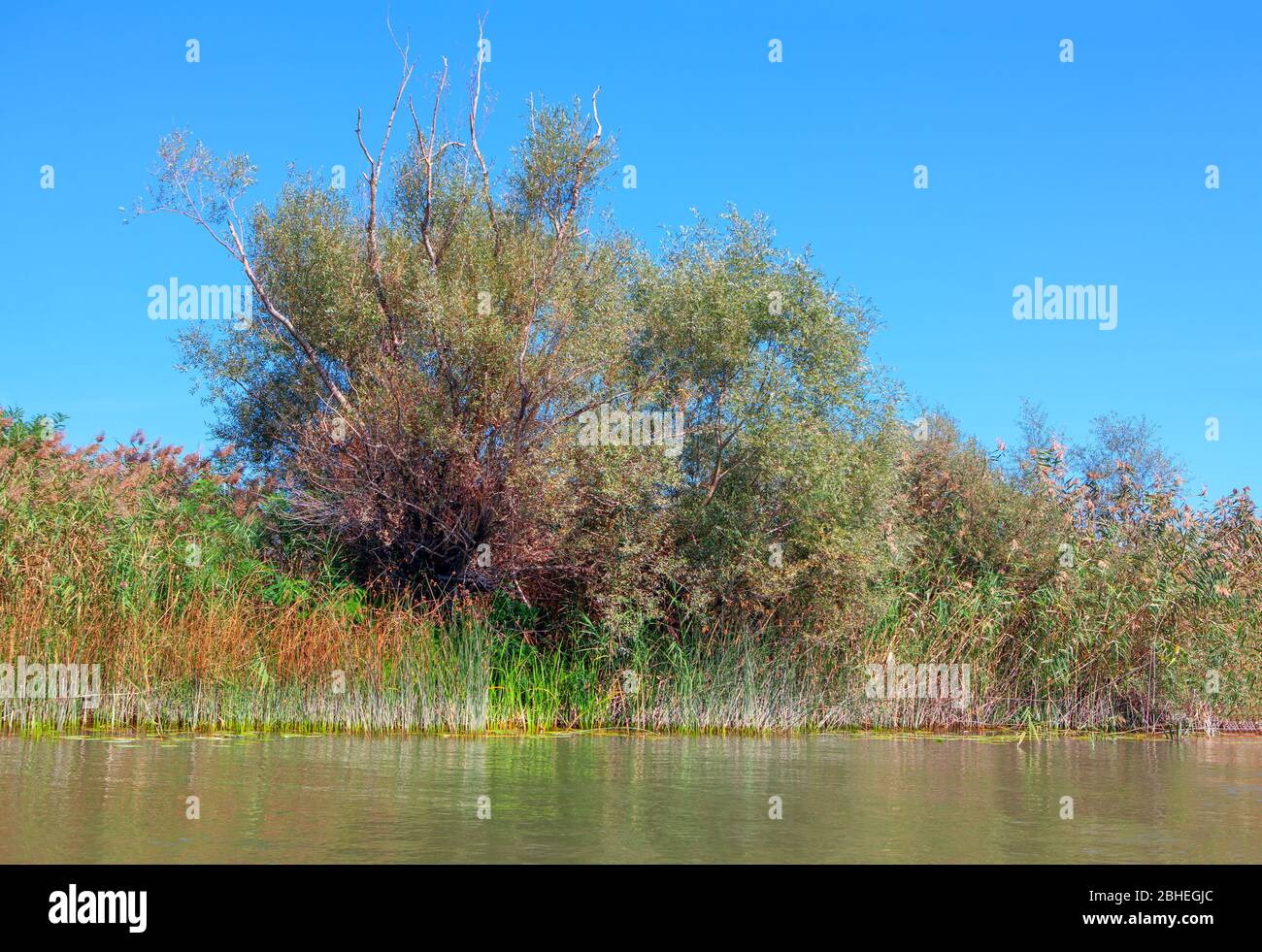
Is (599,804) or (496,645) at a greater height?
(496,645)

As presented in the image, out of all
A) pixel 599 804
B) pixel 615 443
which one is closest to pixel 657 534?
pixel 615 443

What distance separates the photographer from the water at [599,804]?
961 centimetres

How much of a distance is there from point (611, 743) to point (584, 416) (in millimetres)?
6698

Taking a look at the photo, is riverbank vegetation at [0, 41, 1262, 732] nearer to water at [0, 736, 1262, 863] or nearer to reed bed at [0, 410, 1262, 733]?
reed bed at [0, 410, 1262, 733]

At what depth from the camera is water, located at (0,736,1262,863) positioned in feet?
31.5

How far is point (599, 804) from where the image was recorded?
12.0 meters

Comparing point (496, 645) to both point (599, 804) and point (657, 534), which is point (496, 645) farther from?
point (599, 804)

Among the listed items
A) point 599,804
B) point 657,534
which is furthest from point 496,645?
point 599,804

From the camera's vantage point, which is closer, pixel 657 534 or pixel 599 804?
pixel 599 804

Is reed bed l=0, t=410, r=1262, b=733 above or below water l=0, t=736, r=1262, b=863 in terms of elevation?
above

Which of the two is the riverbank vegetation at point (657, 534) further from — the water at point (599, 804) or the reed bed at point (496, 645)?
the water at point (599, 804)

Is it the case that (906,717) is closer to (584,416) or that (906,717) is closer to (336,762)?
(584,416)

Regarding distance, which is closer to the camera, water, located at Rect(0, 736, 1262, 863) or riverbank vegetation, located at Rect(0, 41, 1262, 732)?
water, located at Rect(0, 736, 1262, 863)
